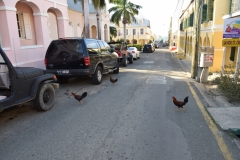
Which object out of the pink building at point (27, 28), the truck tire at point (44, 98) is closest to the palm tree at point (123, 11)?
the pink building at point (27, 28)

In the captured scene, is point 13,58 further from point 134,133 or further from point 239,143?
point 239,143

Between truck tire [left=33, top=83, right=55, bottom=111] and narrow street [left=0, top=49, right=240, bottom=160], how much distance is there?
0.17 meters

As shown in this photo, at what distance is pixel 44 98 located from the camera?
18.2 feet

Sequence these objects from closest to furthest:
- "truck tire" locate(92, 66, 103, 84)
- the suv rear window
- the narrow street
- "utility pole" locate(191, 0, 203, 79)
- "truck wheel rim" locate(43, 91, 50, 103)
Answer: the narrow street < "truck wheel rim" locate(43, 91, 50, 103) < the suv rear window < "truck tire" locate(92, 66, 103, 84) < "utility pole" locate(191, 0, 203, 79)

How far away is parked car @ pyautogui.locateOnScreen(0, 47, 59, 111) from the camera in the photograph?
442cm

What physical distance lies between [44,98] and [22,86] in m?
0.96

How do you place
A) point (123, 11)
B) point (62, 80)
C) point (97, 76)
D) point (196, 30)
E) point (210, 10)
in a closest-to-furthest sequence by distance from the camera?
point (97, 76), point (62, 80), point (196, 30), point (210, 10), point (123, 11)

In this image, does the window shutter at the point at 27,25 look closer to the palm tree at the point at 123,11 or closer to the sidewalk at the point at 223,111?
the sidewalk at the point at 223,111

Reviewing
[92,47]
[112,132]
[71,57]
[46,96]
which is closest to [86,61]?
[71,57]

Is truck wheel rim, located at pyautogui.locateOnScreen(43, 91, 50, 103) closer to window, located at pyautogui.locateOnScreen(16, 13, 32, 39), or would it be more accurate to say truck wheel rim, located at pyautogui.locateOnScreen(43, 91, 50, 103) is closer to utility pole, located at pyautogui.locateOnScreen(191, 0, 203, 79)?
utility pole, located at pyautogui.locateOnScreen(191, 0, 203, 79)

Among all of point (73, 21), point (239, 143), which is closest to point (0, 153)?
point (239, 143)

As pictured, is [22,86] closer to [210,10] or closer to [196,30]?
[196,30]

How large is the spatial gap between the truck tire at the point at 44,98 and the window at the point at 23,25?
7.97 metres

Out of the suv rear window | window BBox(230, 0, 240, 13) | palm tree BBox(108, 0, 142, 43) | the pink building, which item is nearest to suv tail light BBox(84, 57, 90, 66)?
the suv rear window
